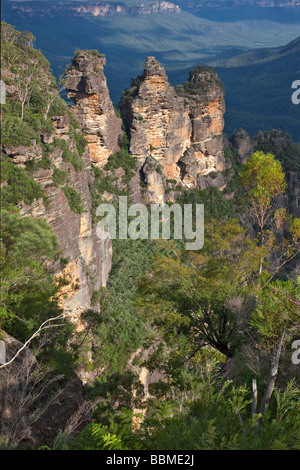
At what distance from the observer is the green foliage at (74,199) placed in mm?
25325

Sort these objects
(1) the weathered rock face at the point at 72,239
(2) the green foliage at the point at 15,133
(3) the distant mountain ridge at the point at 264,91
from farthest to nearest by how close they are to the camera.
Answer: (3) the distant mountain ridge at the point at 264,91 < (1) the weathered rock face at the point at 72,239 < (2) the green foliage at the point at 15,133

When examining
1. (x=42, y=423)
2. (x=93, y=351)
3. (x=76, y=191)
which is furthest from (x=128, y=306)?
(x=42, y=423)

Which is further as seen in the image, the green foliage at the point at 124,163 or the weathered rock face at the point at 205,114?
the weathered rock face at the point at 205,114

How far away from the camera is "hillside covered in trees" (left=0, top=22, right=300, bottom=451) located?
9.57 meters

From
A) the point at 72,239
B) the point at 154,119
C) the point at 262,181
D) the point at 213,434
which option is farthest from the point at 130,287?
the point at 213,434

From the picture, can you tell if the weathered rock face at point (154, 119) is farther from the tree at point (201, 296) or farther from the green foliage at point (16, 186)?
the tree at point (201, 296)

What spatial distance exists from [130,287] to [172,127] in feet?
74.2

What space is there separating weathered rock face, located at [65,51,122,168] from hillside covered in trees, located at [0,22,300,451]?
15 centimetres

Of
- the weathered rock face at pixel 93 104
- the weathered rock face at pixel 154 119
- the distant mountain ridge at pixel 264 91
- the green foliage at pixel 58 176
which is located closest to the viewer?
the green foliage at pixel 58 176

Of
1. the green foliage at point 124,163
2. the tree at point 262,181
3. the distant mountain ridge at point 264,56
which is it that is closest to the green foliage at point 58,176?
the tree at point 262,181

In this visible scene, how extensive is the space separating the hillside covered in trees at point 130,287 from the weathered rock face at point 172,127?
0.20 metres

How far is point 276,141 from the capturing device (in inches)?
2413

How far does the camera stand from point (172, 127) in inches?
1789
